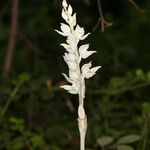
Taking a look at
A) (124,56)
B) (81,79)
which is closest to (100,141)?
(81,79)

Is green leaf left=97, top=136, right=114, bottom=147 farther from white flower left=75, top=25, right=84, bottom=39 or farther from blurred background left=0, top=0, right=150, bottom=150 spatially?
white flower left=75, top=25, right=84, bottom=39

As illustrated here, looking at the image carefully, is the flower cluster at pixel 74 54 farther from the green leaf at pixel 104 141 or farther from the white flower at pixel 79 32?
the green leaf at pixel 104 141

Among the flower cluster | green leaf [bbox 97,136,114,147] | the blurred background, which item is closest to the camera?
the flower cluster

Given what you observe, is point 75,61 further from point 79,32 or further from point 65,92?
point 65,92

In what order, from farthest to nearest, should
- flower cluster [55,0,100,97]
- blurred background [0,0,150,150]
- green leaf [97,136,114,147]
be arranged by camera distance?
blurred background [0,0,150,150] → green leaf [97,136,114,147] → flower cluster [55,0,100,97]

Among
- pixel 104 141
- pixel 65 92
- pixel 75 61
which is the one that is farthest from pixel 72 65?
pixel 65 92

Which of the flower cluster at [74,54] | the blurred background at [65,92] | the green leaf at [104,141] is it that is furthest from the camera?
the blurred background at [65,92]

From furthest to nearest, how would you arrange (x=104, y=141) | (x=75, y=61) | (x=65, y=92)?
(x=65, y=92), (x=104, y=141), (x=75, y=61)

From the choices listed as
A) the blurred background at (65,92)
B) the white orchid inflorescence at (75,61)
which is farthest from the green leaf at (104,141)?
the white orchid inflorescence at (75,61)

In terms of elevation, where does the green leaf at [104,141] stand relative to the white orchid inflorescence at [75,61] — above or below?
below

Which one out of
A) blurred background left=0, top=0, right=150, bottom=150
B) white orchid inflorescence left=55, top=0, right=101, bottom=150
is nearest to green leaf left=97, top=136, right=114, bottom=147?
blurred background left=0, top=0, right=150, bottom=150
